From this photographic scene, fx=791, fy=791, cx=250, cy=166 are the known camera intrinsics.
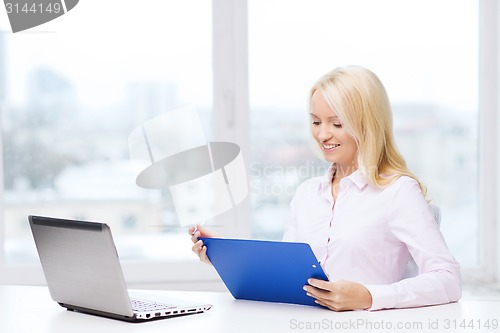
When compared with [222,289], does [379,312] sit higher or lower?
higher

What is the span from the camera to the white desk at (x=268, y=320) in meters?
1.70

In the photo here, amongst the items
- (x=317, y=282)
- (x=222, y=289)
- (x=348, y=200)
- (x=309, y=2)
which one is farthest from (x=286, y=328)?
(x=309, y=2)

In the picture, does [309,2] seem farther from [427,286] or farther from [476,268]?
[427,286]

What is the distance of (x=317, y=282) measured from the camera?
1822 millimetres

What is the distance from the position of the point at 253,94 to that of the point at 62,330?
1.93m

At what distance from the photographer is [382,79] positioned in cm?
353

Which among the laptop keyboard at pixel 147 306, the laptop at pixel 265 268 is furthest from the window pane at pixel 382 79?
the laptop keyboard at pixel 147 306

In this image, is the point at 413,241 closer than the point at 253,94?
Yes

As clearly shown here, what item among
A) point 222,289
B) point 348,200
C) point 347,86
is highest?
point 347,86

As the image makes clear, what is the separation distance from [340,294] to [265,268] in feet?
0.62

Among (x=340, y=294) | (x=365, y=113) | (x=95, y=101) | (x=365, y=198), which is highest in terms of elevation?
(x=365, y=113)
